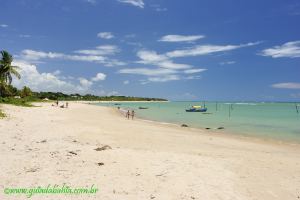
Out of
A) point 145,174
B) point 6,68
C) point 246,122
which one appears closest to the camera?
point 145,174

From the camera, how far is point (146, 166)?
10.7m

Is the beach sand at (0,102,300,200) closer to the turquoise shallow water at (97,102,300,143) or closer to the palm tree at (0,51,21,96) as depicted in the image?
the turquoise shallow water at (97,102,300,143)

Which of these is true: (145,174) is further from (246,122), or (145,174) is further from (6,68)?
(6,68)

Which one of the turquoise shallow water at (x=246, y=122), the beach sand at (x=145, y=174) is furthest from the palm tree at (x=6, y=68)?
the beach sand at (x=145, y=174)

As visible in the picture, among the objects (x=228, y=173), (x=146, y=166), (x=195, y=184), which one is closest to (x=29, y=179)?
(x=146, y=166)

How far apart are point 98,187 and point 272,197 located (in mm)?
4981

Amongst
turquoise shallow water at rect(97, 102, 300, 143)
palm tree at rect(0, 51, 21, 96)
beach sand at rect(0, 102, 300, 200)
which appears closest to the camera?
beach sand at rect(0, 102, 300, 200)

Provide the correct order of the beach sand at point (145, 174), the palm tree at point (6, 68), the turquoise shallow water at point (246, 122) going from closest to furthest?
the beach sand at point (145, 174) < the turquoise shallow water at point (246, 122) < the palm tree at point (6, 68)

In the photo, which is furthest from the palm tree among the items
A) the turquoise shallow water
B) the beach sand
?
the beach sand

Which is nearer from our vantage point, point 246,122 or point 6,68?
point 246,122

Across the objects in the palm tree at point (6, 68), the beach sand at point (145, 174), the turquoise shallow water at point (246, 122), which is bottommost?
the turquoise shallow water at point (246, 122)

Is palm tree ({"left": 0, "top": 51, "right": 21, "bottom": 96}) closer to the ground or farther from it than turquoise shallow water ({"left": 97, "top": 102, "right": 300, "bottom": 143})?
farther from it

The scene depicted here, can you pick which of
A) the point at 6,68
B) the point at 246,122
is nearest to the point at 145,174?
the point at 246,122

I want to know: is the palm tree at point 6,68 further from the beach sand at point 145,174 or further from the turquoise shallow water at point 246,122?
the beach sand at point 145,174
